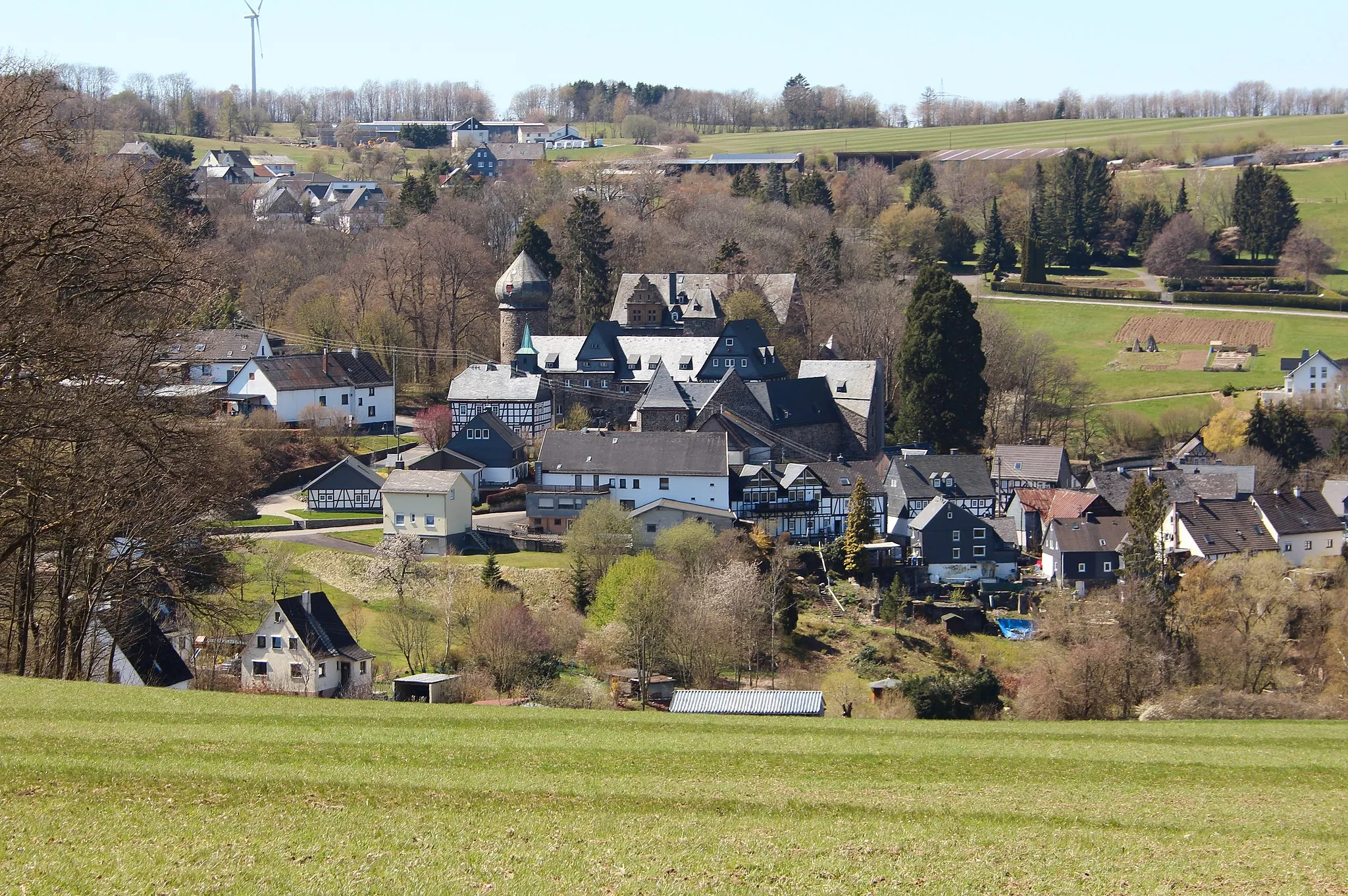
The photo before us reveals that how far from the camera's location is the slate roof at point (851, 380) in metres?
57.0

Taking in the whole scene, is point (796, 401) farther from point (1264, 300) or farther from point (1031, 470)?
point (1264, 300)

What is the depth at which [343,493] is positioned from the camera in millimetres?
48125

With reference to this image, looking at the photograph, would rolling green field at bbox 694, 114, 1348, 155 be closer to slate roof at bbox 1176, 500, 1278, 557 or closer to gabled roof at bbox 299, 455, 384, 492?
slate roof at bbox 1176, 500, 1278, 557

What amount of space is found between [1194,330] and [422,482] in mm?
46316

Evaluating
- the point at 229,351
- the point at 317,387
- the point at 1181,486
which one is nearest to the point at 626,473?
the point at 317,387

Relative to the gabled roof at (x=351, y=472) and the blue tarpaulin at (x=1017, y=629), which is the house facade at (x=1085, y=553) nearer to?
the blue tarpaulin at (x=1017, y=629)

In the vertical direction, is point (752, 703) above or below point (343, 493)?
below

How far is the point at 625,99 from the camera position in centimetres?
16462

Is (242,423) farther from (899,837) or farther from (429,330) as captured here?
(899,837)

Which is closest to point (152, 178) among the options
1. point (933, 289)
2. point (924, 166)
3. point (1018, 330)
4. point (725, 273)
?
point (933, 289)

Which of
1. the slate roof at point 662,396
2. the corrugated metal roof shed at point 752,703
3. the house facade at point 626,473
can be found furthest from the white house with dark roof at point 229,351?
the corrugated metal roof shed at point 752,703

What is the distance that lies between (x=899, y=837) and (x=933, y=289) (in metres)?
46.5

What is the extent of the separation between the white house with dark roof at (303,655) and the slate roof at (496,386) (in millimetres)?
23712

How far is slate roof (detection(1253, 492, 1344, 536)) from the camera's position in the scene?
49.9 metres
